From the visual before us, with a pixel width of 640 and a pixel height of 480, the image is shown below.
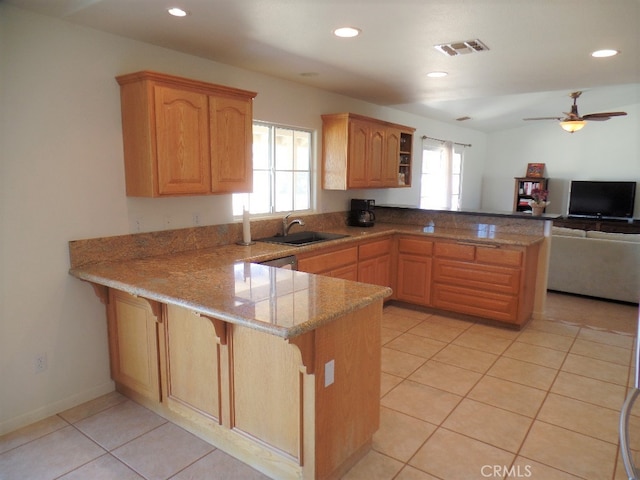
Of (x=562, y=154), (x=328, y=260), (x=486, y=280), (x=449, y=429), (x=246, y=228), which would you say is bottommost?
(x=449, y=429)

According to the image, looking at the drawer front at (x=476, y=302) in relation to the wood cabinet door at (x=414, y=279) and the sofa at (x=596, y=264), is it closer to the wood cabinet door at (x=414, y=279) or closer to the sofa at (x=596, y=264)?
the wood cabinet door at (x=414, y=279)

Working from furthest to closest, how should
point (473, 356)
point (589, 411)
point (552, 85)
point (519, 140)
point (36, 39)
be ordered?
1. point (519, 140)
2. point (552, 85)
3. point (473, 356)
4. point (589, 411)
5. point (36, 39)

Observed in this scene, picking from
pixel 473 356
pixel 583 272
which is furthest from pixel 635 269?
pixel 473 356

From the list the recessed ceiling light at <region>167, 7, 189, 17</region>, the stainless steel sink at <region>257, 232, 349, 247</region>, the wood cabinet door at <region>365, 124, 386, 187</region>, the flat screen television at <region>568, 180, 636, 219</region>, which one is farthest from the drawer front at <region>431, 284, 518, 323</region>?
the flat screen television at <region>568, 180, 636, 219</region>

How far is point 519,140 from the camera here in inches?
381

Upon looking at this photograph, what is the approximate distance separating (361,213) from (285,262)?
1.87 metres

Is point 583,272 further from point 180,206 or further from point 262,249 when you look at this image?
point 180,206

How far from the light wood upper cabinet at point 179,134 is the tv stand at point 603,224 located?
6.87m

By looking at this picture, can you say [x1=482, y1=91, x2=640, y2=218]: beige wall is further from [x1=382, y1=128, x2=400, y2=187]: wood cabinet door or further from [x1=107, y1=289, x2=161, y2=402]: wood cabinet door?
[x1=107, y1=289, x2=161, y2=402]: wood cabinet door

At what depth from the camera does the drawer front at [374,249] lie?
4375 mm

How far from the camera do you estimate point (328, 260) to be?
3.92 m

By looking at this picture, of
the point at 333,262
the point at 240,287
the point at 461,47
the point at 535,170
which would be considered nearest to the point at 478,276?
the point at 333,262

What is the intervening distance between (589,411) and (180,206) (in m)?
3.13

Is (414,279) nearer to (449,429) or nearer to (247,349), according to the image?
(449,429)
